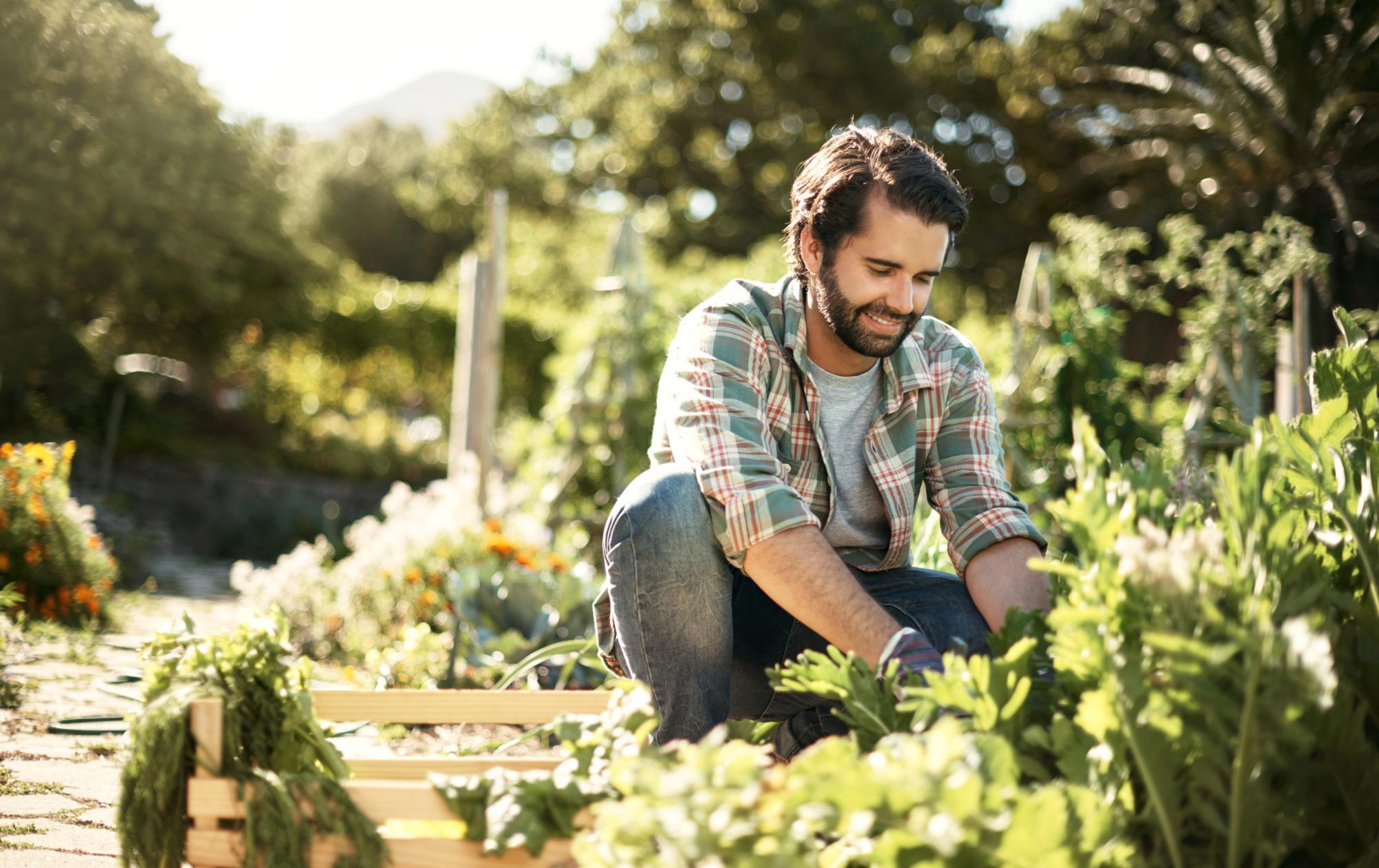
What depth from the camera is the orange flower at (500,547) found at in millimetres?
3846

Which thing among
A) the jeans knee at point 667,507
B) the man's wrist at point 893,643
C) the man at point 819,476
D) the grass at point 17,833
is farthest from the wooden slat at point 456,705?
the grass at point 17,833

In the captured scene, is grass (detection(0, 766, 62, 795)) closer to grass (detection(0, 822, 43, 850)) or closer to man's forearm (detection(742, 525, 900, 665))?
grass (detection(0, 822, 43, 850))

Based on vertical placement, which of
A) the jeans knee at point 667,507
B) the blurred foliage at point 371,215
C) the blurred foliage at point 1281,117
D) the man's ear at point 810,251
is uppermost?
the blurred foliage at point 371,215

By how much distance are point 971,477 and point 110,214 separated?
8457 mm

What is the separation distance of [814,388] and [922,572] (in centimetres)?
42

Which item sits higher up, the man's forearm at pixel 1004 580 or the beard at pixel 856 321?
the beard at pixel 856 321

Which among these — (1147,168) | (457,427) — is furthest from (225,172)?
(1147,168)

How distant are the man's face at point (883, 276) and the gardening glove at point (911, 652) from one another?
0.64 metres

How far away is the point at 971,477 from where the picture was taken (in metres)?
2.13

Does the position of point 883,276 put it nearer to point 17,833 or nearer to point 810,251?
point 810,251

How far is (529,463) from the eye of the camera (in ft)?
19.8

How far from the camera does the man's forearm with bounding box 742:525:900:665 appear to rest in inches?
64.5

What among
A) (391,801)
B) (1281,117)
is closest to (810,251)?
(391,801)

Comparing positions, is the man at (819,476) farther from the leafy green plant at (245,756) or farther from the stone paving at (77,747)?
the leafy green plant at (245,756)
